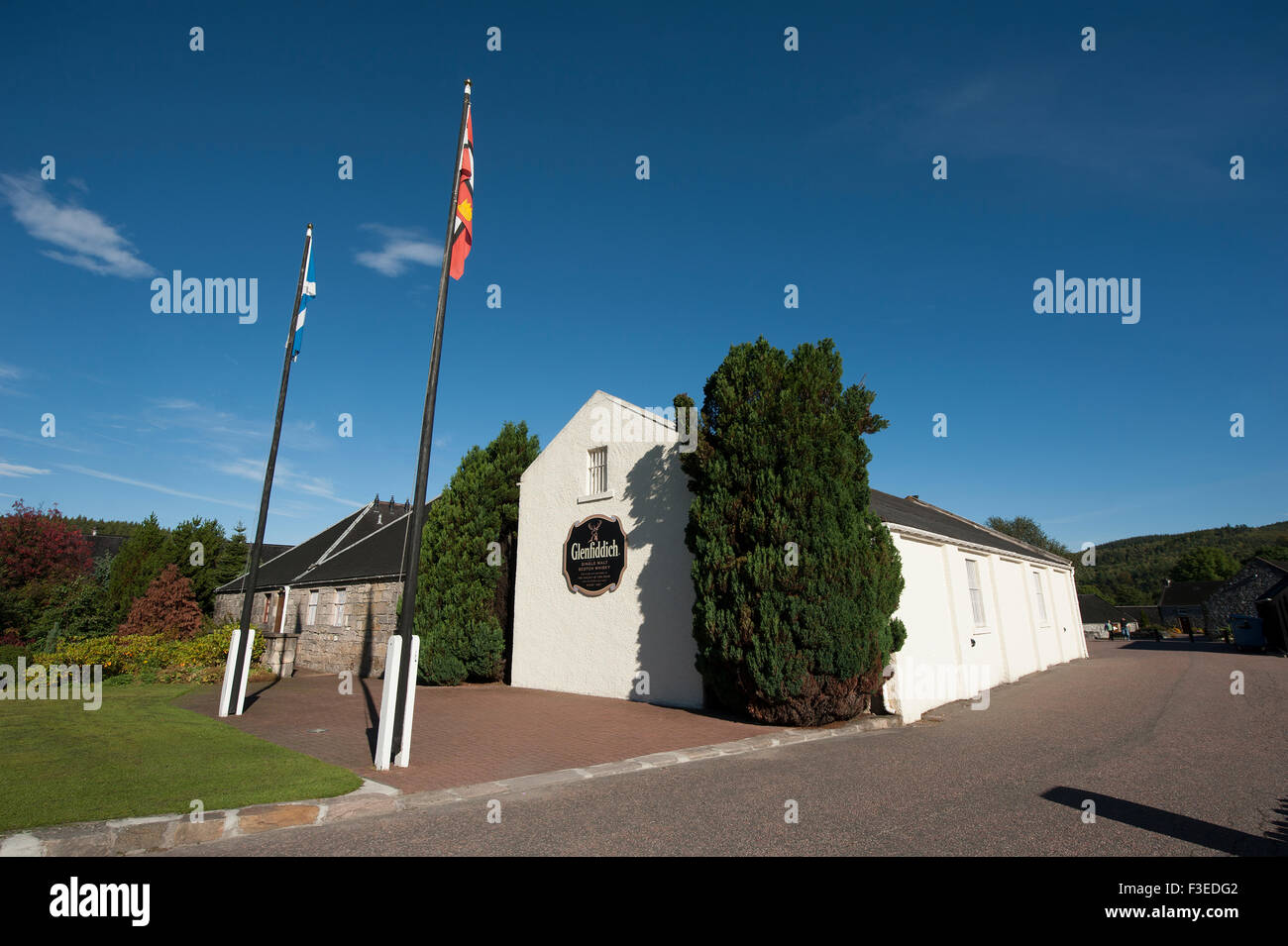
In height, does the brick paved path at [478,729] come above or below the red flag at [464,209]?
below

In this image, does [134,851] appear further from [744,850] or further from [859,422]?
[859,422]

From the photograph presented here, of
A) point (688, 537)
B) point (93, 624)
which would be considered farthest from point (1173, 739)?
point (93, 624)

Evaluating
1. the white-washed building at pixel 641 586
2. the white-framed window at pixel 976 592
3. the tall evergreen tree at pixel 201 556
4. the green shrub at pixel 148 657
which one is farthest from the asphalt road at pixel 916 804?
the tall evergreen tree at pixel 201 556

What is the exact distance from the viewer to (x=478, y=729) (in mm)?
Answer: 10062

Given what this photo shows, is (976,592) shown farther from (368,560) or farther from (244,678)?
(368,560)

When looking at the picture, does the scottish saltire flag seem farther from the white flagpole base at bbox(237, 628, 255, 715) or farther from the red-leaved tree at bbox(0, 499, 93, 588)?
the red-leaved tree at bbox(0, 499, 93, 588)

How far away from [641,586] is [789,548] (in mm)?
4633

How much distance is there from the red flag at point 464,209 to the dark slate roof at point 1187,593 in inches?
3320

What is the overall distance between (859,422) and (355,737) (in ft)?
32.3

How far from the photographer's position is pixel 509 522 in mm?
18094

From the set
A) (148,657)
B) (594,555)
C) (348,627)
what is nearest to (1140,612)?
(594,555)

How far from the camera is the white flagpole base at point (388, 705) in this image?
7082 millimetres

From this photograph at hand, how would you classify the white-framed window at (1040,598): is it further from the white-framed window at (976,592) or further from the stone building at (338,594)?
the stone building at (338,594)
